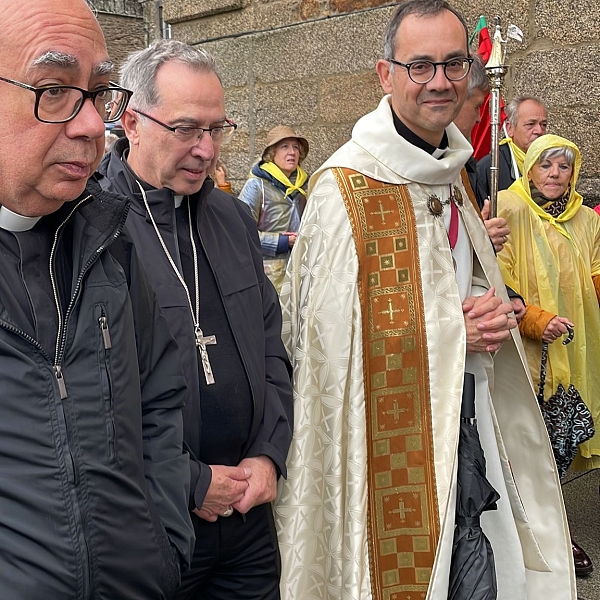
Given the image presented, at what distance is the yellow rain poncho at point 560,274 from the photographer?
404cm

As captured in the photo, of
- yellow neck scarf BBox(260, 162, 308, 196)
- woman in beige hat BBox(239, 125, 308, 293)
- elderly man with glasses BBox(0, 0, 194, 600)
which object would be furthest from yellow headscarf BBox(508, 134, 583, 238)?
elderly man with glasses BBox(0, 0, 194, 600)

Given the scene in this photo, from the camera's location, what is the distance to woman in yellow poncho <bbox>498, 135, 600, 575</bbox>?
13.3 ft

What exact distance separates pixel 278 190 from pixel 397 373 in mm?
3633

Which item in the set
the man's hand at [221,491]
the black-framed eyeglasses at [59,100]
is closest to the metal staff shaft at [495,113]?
the man's hand at [221,491]

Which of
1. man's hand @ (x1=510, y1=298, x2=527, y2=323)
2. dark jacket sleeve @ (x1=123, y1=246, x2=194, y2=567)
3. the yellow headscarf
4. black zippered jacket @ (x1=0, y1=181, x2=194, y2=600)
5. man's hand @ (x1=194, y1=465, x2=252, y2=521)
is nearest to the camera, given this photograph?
black zippered jacket @ (x1=0, y1=181, x2=194, y2=600)

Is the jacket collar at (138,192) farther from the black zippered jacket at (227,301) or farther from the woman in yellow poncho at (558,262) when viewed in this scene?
the woman in yellow poncho at (558,262)

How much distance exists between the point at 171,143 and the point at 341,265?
0.68m

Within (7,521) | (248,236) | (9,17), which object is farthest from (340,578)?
(9,17)

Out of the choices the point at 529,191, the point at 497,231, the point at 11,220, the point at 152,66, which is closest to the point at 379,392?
the point at 497,231

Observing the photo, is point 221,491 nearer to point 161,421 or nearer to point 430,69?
point 161,421

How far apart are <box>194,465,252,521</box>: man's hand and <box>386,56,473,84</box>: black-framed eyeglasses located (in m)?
1.30

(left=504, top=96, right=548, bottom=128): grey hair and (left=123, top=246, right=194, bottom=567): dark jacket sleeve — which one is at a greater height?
(left=504, top=96, right=548, bottom=128): grey hair

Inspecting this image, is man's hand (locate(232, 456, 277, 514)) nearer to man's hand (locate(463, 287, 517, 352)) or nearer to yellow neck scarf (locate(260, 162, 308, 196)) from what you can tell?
man's hand (locate(463, 287, 517, 352))

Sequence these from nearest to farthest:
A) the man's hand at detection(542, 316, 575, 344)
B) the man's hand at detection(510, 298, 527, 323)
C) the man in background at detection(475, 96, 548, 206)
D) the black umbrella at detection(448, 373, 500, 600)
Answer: the black umbrella at detection(448, 373, 500, 600) → the man's hand at detection(510, 298, 527, 323) → the man's hand at detection(542, 316, 575, 344) → the man in background at detection(475, 96, 548, 206)
